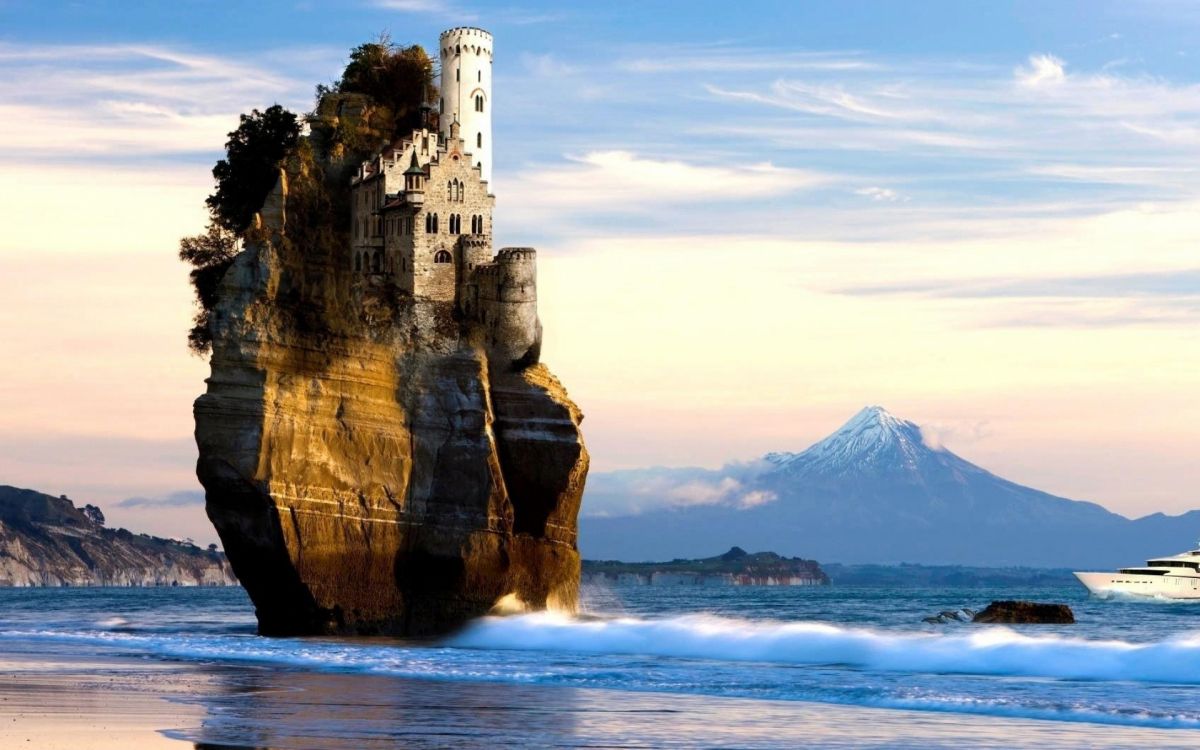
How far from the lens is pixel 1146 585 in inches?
5581

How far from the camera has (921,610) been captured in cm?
11888

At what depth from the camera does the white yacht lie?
13888 centimetres

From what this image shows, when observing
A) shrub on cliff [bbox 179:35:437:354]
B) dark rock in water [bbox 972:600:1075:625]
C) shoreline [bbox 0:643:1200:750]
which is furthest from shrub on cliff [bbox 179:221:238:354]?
dark rock in water [bbox 972:600:1075:625]

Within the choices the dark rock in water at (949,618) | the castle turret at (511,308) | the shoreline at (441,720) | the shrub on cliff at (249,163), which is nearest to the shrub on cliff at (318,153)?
the shrub on cliff at (249,163)

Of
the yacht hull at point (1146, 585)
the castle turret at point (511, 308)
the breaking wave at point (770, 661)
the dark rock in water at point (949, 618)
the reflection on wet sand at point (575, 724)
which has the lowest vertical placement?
the reflection on wet sand at point (575, 724)

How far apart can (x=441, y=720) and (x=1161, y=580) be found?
110m

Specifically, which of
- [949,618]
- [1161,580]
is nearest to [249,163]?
[949,618]

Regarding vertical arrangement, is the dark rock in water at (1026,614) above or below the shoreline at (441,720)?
above

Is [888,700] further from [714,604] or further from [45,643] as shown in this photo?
[714,604]

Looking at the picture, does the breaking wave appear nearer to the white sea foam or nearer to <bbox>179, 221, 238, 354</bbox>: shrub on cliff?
the white sea foam

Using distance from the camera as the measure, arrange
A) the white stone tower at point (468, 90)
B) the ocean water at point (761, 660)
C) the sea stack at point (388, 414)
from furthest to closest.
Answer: the white stone tower at point (468, 90) < the sea stack at point (388, 414) < the ocean water at point (761, 660)

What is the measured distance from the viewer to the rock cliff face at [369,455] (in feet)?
229

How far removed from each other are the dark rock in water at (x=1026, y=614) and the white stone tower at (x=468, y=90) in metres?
34.5

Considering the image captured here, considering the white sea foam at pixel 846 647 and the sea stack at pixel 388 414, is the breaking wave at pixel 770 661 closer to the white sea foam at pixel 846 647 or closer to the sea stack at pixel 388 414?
the white sea foam at pixel 846 647
